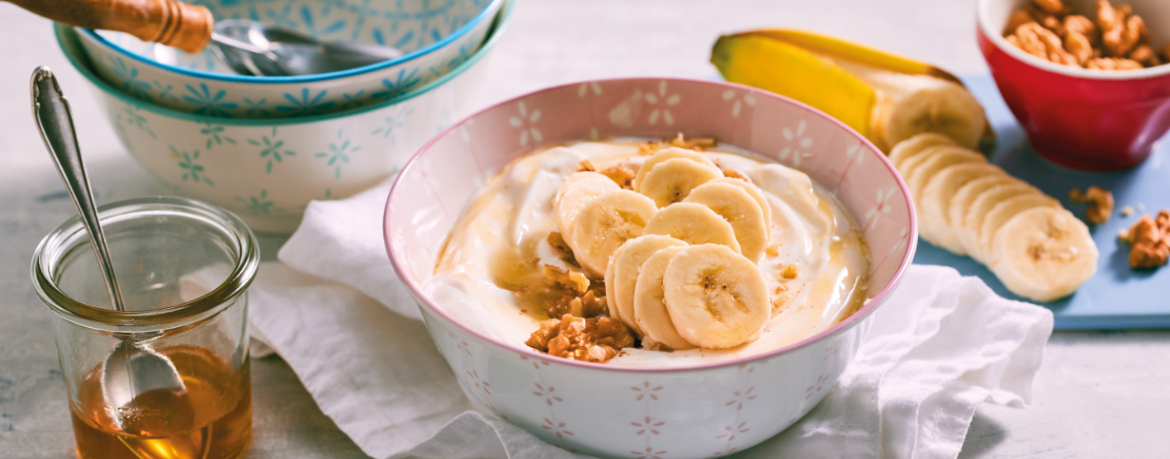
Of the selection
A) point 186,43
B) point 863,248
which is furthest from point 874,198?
point 186,43

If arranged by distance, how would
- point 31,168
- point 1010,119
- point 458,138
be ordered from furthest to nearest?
point 1010,119
point 31,168
point 458,138

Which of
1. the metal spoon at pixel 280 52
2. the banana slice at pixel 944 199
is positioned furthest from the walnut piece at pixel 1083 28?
the metal spoon at pixel 280 52

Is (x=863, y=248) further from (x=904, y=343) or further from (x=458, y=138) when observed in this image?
(x=458, y=138)

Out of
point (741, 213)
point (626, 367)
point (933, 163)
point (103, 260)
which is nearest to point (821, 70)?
point (933, 163)

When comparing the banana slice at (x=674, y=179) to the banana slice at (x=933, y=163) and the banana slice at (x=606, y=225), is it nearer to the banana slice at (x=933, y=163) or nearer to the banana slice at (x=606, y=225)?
the banana slice at (x=606, y=225)

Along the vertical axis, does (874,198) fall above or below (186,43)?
below

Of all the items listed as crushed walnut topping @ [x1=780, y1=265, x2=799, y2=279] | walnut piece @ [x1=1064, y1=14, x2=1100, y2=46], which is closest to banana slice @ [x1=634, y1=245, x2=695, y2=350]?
crushed walnut topping @ [x1=780, y1=265, x2=799, y2=279]

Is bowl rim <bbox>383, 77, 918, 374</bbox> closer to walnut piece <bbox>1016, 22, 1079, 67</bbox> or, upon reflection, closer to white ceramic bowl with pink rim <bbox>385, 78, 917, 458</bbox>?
white ceramic bowl with pink rim <bbox>385, 78, 917, 458</bbox>
